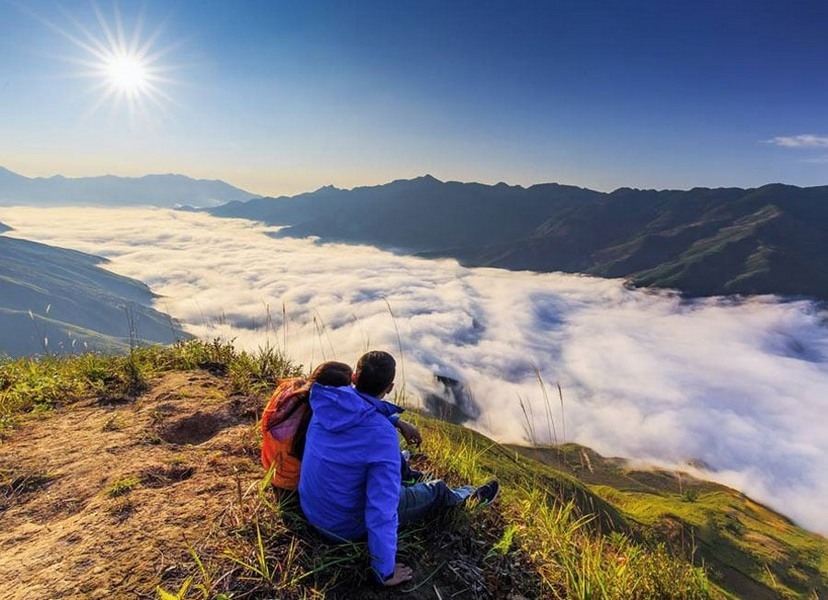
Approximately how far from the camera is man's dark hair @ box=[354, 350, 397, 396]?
11.9ft

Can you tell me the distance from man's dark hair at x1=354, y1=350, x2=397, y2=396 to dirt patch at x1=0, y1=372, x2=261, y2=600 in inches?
49.5

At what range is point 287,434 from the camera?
403 centimetres

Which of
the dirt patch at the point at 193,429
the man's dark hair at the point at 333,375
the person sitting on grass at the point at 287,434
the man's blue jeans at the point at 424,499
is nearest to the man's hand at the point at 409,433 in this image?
the person sitting on grass at the point at 287,434

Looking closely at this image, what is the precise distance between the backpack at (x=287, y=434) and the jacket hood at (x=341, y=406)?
19.9 inches

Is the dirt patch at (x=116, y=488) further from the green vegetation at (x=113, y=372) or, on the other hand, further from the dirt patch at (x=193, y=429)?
the green vegetation at (x=113, y=372)

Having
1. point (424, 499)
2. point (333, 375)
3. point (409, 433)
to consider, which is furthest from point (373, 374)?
point (424, 499)

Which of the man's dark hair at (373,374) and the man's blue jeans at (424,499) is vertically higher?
the man's dark hair at (373,374)

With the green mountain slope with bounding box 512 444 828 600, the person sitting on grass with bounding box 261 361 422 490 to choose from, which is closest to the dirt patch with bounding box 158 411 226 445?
the person sitting on grass with bounding box 261 361 422 490

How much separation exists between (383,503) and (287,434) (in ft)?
4.05

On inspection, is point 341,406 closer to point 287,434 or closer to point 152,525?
point 287,434

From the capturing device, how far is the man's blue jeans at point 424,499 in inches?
152

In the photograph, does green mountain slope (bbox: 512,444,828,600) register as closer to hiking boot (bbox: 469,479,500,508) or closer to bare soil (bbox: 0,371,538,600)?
hiking boot (bbox: 469,479,500,508)

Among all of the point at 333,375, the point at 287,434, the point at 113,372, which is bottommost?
the point at 113,372

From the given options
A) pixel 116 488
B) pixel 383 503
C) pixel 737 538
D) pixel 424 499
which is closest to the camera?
pixel 383 503
